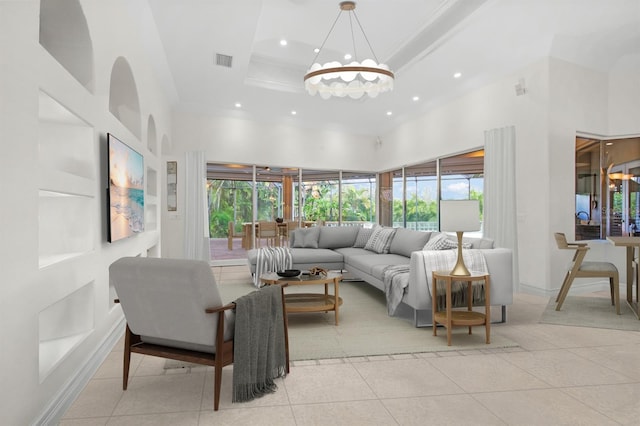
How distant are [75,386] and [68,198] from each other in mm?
1338

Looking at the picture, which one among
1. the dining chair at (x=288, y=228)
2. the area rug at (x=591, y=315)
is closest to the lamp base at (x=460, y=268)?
the area rug at (x=591, y=315)

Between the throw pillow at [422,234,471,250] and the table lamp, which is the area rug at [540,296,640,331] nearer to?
the throw pillow at [422,234,471,250]

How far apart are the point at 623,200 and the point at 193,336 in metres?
6.28

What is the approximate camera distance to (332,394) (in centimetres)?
255

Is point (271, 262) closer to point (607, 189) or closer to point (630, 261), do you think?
point (630, 261)

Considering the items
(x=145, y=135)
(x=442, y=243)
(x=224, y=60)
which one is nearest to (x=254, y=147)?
(x=224, y=60)

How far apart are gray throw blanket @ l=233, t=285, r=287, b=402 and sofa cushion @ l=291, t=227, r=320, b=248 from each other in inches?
154

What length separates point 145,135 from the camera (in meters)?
5.02

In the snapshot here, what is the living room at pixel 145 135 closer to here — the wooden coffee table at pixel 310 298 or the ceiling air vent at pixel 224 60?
the ceiling air vent at pixel 224 60

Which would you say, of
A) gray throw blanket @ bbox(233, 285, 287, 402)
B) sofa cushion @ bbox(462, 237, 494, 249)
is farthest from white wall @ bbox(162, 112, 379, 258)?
gray throw blanket @ bbox(233, 285, 287, 402)

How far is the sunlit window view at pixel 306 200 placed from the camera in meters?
8.15

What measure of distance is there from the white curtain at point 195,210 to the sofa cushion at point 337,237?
2.65 metres

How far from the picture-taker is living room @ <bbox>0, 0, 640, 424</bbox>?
75.9 inches

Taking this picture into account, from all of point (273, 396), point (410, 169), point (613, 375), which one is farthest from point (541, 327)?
point (410, 169)
